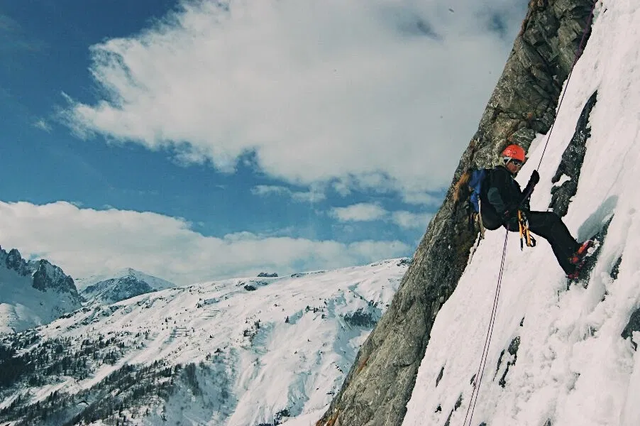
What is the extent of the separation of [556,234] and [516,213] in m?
1.16

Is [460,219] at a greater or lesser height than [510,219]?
greater

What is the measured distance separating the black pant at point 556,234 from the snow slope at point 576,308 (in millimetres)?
513

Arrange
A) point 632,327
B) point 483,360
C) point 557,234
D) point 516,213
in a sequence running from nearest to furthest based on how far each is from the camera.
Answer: point 632,327 → point 557,234 → point 516,213 → point 483,360

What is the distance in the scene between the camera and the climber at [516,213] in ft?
31.1

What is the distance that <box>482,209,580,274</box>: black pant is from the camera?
949cm

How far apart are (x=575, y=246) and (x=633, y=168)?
6.00 feet

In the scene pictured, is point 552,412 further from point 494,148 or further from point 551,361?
point 494,148

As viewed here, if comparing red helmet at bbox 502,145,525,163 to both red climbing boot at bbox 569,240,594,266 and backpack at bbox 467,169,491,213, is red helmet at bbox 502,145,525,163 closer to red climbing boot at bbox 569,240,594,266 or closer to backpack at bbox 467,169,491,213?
backpack at bbox 467,169,491,213

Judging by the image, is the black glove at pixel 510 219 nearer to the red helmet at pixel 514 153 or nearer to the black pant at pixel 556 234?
the black pant at pixel 556 234

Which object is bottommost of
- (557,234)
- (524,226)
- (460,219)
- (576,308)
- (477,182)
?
(576,308)

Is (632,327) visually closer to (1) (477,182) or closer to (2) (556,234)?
(2) (556,234)

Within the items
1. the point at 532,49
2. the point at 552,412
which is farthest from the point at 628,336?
the point at 532,49

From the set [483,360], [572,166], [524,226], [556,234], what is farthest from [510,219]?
[483,360]

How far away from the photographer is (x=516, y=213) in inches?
426
